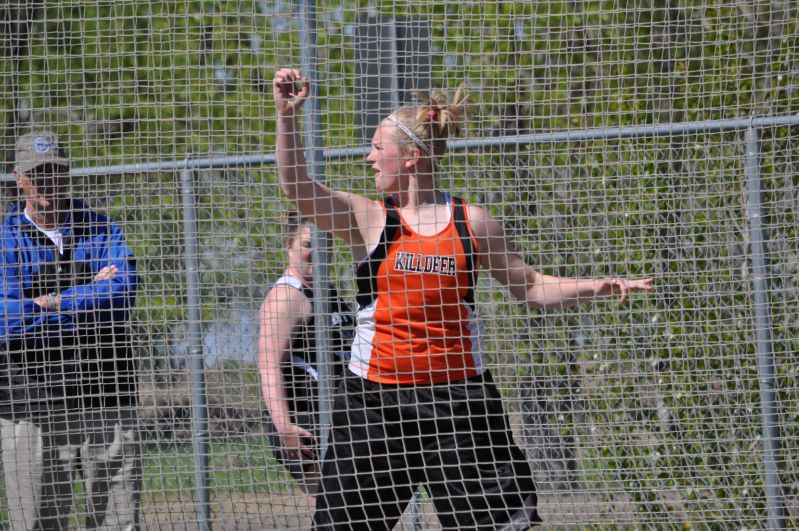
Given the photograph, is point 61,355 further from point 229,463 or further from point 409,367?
point 409,367

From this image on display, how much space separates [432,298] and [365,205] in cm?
→ 40

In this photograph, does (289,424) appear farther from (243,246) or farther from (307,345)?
(243,246)

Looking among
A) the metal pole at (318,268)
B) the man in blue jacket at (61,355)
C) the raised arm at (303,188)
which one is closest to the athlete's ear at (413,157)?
the raised arm at (303,188)

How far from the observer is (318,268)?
3.59 metres

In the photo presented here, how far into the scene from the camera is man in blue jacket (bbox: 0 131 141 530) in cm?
372

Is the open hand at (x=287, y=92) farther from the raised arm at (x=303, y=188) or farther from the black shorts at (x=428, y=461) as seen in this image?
the black shorts at (x=428, y=461)

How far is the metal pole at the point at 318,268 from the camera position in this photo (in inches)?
140

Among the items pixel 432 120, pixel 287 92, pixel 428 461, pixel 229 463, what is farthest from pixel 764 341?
pixel 229 463

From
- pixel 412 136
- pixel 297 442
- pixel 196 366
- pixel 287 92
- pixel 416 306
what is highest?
pixel 287 92

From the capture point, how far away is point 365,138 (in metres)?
3.79

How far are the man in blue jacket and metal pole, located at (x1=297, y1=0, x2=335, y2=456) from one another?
0.79 m

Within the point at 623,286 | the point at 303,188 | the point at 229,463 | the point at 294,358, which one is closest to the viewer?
the point at 303,188

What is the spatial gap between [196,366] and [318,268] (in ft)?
2.52

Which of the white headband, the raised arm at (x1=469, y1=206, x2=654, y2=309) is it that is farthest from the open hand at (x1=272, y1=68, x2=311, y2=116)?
the raised arm at (x1=469, y1=206, x2=654, y2=309)
